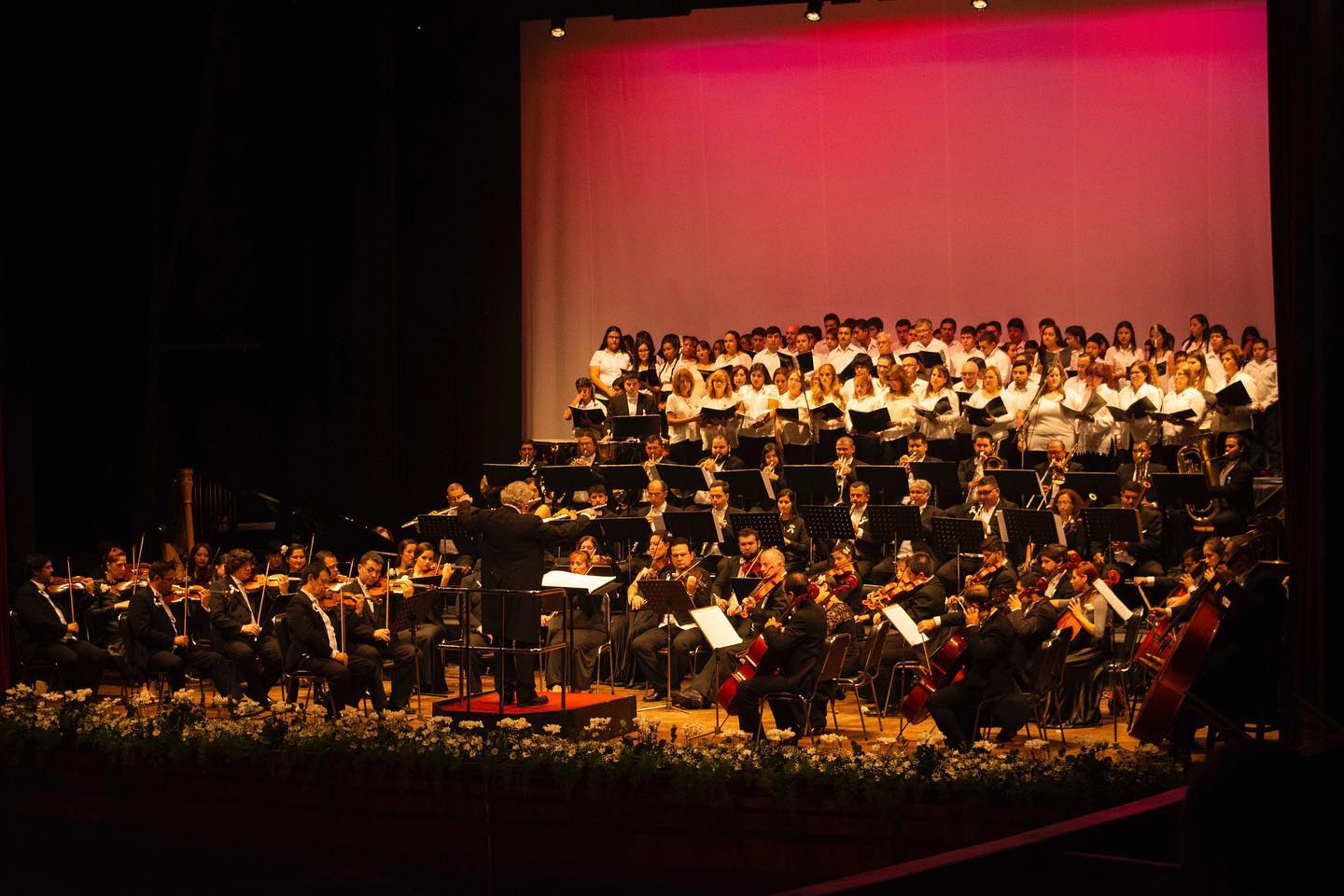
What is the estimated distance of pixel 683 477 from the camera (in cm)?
1162

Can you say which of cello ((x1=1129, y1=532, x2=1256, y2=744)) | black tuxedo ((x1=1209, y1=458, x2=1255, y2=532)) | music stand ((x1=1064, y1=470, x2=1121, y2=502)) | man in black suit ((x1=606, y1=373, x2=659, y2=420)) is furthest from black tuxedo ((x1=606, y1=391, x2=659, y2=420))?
cello ((x1=1129, y1=532, x2=1256, y2=744))

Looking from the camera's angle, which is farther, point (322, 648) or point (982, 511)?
point (982, 511)

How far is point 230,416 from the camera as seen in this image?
50.1 feet

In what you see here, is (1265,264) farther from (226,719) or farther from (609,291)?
(226,719)

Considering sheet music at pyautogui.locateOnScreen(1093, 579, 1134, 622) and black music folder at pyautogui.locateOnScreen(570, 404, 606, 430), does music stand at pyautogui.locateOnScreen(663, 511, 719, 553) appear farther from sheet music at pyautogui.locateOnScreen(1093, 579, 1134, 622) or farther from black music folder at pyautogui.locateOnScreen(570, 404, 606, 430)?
black music folder at pyautogui.locateOnScreen(570, 404, 606, 430)

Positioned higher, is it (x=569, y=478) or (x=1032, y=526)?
(x=569, y=478)

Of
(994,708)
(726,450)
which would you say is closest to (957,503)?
A: (726,450)

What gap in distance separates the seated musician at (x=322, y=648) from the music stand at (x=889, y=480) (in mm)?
3818

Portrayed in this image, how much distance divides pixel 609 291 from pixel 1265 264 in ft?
21.6

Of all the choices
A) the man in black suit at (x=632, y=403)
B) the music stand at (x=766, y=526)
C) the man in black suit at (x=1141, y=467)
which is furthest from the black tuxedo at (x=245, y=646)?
the man in black suit at (x=1141, y=467)

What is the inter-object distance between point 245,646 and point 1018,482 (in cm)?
527

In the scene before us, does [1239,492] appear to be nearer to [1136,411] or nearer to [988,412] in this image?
[1136,411]

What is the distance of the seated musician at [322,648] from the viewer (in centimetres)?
927

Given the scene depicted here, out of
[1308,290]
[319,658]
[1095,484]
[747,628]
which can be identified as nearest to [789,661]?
[747,628]
